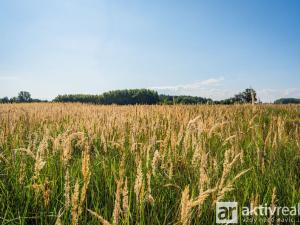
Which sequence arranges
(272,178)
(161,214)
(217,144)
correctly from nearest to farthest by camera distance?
(161,214)
(272,178)
(217,144)

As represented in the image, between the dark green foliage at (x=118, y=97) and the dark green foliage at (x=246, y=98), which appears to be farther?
the dark green foliage at (x=118, y=97)

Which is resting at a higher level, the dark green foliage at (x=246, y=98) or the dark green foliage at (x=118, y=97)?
the dark green foliage at (x=118, y=97)

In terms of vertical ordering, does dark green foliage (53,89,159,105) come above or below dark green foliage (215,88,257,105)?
above

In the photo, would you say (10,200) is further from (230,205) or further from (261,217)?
(261,217)

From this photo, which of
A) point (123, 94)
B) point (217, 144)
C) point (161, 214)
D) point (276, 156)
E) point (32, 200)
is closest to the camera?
point (161, 214)

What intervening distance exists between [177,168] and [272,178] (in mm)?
878

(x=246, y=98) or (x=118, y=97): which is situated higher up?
(x=118, y=97)

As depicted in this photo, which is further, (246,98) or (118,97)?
(118,97)

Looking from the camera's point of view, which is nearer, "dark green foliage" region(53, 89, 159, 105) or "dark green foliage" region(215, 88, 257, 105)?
"dark green foliage" region(215, 88, 257, 105)

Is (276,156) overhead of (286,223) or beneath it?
overhead

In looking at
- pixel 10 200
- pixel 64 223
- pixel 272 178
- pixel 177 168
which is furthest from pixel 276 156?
pixel 10 200

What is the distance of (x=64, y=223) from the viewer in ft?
6.03

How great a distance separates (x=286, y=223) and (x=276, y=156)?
1.44 metres

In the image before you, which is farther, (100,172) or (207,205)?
(100,172)
